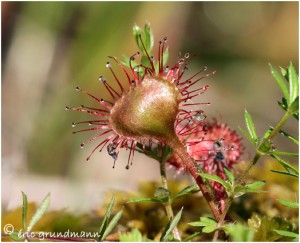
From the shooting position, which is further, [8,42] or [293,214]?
[8,42]

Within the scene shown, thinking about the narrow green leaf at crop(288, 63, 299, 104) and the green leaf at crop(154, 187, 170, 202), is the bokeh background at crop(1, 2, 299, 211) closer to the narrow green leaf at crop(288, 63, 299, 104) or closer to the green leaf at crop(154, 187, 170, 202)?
the green leaf at crop(154, 187, 170, 202)

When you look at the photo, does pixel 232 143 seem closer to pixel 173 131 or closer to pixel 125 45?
pixel 173 131

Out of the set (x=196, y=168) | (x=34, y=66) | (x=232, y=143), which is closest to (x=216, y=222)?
(x=196, y=168)

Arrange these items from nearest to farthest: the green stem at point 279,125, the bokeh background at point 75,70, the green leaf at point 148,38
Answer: the green stem at point 279,125, the green leaf at point 148,38, the bokeh background at point 75,70

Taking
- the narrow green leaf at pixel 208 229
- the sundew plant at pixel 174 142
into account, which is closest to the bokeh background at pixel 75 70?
the sundew plant at pixel 174 142

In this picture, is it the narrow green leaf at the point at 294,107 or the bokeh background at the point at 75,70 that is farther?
the bokeh background at the point at 75,70

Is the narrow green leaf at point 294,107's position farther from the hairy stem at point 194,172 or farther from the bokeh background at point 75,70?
the bokeh background at point 75,70

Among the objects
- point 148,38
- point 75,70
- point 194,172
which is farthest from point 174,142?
point 75,70

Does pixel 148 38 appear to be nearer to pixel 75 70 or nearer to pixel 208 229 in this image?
pixel 208 229

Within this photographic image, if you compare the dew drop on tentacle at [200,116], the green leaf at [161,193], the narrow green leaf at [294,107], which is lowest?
the green leaf at [161,193]
